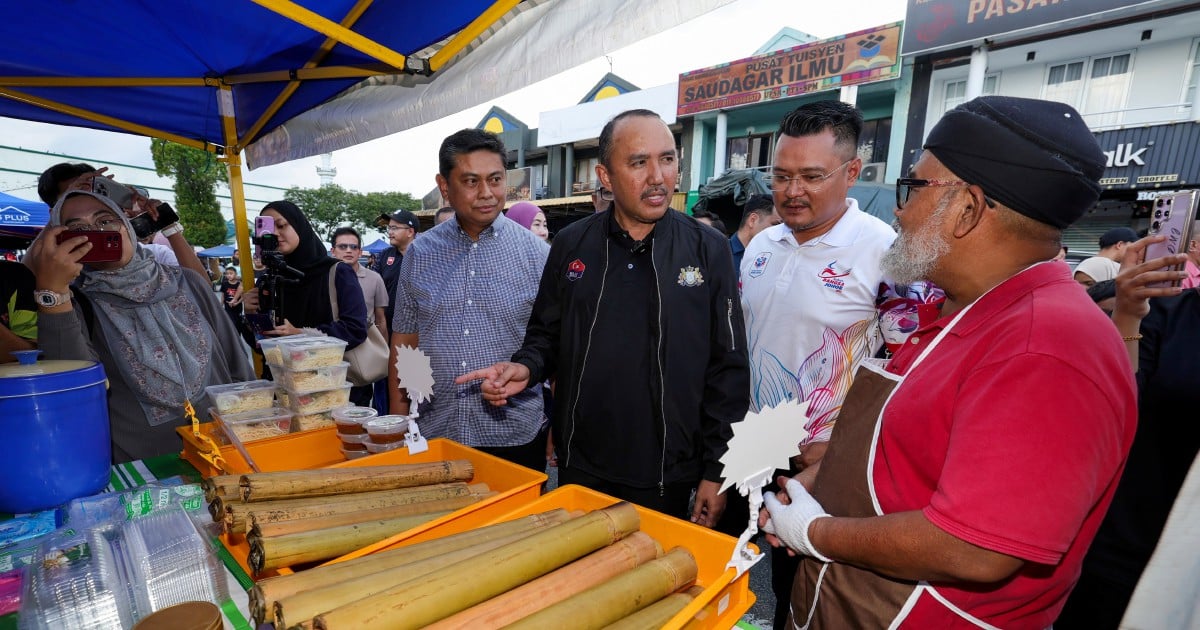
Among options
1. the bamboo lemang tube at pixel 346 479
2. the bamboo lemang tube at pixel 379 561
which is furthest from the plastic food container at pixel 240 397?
the bamboo lemang tube at pixel 379 561

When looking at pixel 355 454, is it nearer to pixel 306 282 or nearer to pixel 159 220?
pixel 306 282

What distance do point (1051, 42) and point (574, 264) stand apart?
18506 millimetres

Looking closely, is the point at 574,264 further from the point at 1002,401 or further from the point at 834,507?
the point at 1002,401

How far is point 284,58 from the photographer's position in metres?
3.24

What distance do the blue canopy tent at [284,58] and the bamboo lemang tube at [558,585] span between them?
1889mm

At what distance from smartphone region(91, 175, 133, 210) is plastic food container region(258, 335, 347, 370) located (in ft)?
4.15

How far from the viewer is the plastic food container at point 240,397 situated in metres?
2.13

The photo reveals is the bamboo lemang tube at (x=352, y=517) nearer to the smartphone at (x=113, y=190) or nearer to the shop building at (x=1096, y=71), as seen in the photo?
the smartphone at (x=113, y=190)

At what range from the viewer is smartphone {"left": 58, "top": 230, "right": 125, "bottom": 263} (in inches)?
79.3

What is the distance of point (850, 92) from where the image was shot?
15688 millimetres

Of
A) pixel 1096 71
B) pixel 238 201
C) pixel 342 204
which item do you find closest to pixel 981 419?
pixel 238 201

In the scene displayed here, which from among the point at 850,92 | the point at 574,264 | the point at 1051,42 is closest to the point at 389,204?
the point at 850,92

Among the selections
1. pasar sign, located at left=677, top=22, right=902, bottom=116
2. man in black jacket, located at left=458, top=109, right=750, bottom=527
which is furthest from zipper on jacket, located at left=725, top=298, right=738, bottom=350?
pasar sign, located at left=677, top=22, right=902, bottom=116

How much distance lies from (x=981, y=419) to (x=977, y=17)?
1870cm
